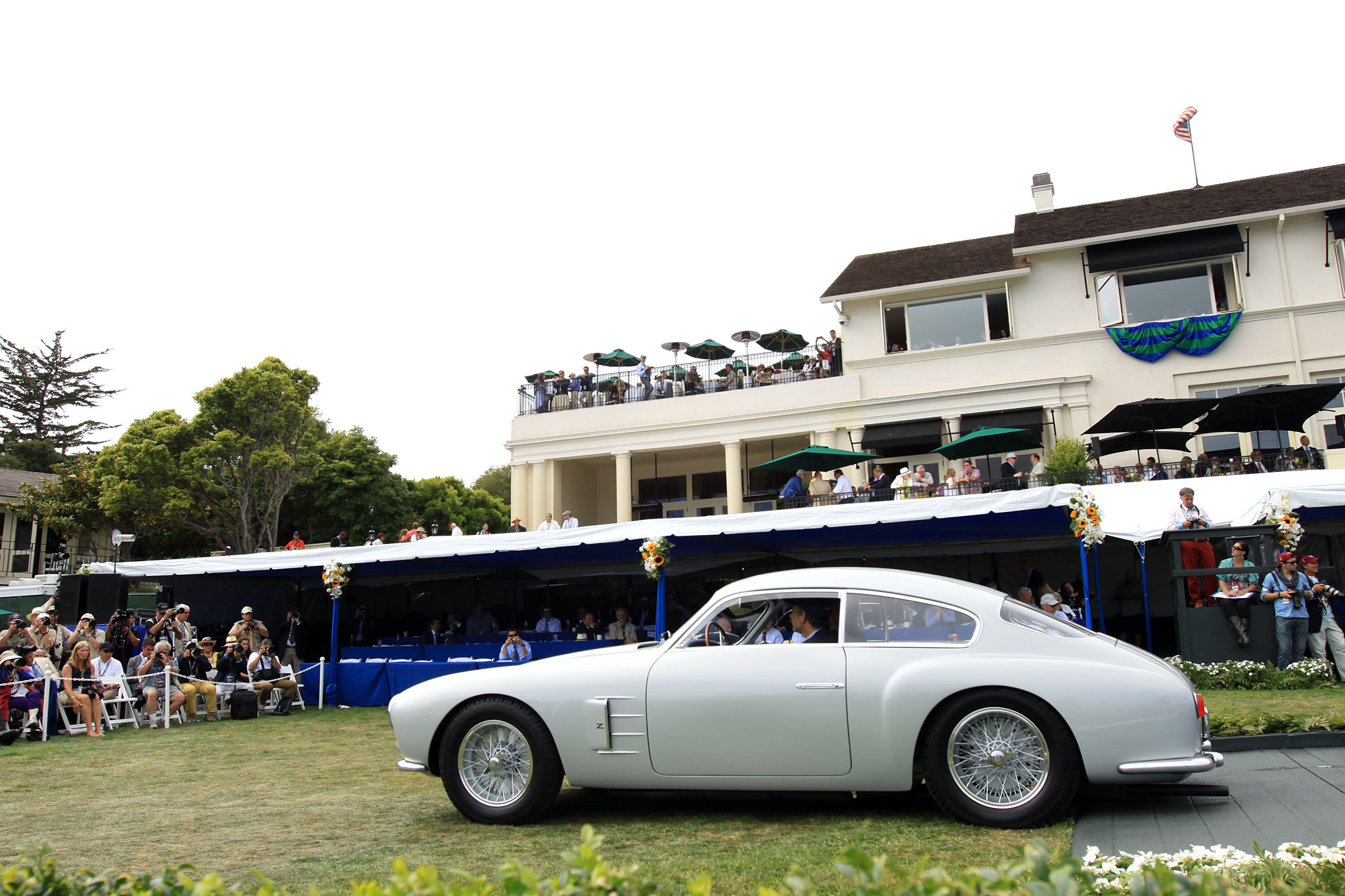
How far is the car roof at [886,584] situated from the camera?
19.0 ft

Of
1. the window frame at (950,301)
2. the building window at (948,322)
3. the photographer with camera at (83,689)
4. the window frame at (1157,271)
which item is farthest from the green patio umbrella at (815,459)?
the photographer with camera at (83,689)

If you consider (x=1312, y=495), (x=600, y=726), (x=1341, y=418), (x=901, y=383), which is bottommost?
(x=600, y=726)

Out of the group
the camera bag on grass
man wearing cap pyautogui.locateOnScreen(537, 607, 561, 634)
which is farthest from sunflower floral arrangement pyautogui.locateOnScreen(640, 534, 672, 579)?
the camera bag on grass

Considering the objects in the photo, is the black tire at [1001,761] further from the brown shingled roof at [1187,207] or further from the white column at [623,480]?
the white column at [623,480]

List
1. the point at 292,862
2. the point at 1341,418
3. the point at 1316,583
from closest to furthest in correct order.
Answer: the point at 292,862 < the point at 1316,583 < the point at 1341,418

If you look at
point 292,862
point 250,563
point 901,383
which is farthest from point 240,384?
point 292,862

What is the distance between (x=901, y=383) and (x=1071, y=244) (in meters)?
5.85

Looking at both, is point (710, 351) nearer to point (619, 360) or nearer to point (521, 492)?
point (619, 360)

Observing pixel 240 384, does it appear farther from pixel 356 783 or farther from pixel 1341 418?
pixel 1341 418

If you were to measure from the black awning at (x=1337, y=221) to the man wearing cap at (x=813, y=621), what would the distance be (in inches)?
957

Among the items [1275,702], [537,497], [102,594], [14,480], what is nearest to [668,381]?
[537,497]

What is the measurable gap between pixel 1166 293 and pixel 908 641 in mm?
23586

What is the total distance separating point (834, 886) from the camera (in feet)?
13.7

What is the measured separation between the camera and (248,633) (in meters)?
16.1
